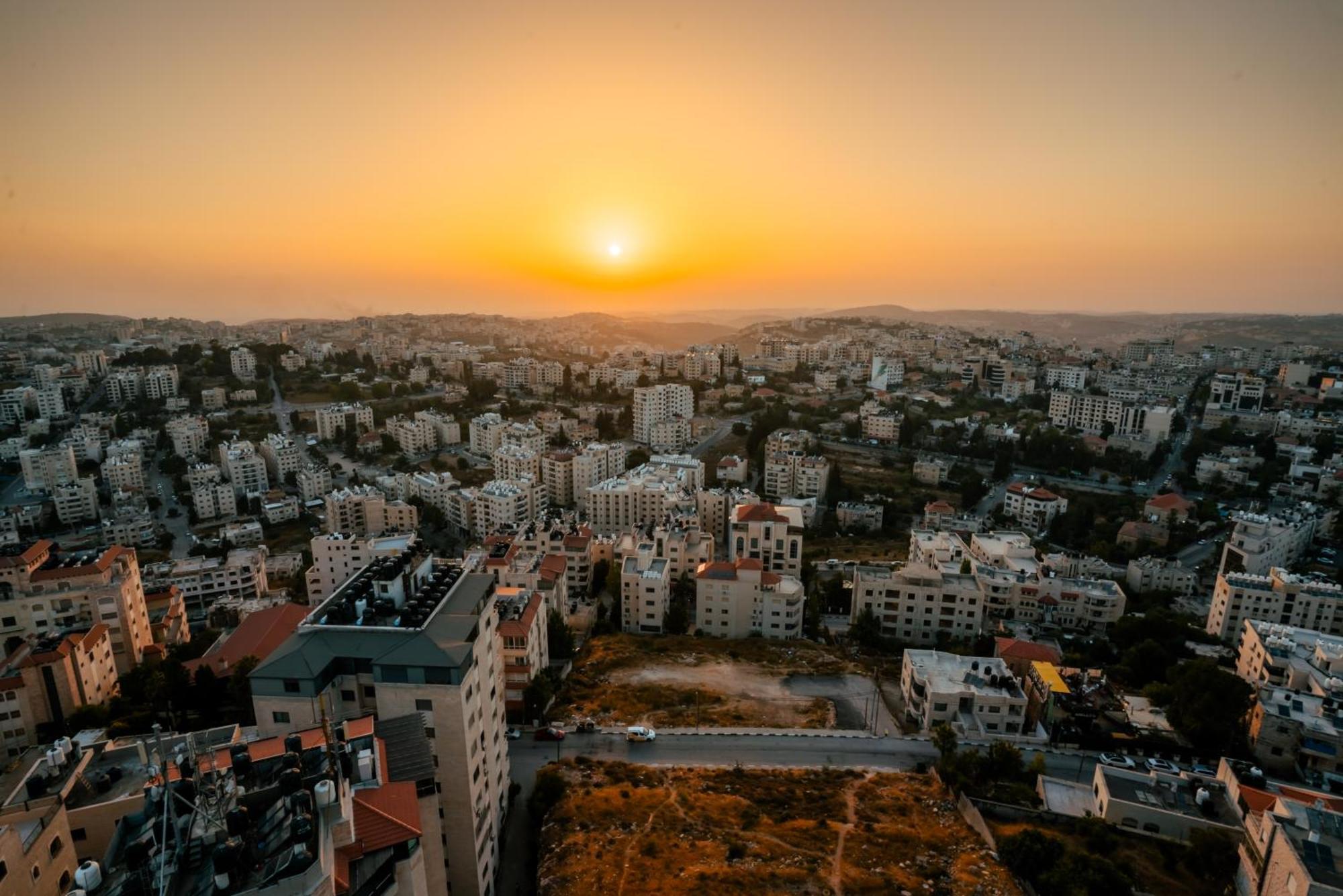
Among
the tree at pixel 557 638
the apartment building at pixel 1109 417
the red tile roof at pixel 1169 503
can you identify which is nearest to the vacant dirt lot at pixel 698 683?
the tree at pixel 557 638

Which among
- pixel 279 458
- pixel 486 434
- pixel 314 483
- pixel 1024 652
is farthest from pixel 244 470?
pixel 1024 652

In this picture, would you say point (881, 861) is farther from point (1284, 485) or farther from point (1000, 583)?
point (1284, 485)

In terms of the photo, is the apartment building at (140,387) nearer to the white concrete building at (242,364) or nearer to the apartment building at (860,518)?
the white concrete building at (242,364)

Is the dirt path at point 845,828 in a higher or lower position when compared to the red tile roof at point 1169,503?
higher

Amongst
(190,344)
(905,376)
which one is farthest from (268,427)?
(905,376)

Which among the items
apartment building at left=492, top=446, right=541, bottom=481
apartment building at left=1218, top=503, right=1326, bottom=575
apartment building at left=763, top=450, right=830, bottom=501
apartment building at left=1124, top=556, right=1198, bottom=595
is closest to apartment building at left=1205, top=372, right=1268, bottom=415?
apartment building at left=1218, top=503, right=1326, bottom=575

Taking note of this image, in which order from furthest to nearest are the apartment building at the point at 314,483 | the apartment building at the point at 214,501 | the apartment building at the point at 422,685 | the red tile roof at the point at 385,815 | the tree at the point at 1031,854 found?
1. the apartment building at the point at 314,483
2. the apartment building at the point at 214,501
3. the tree at the point at 1031,854
4. the apartment building at the point at 422,685
5. the red tile roof at the point at 385,815

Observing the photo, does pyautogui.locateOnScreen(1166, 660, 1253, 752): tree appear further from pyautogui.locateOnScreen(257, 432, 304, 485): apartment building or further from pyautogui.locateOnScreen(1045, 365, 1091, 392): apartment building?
pyautogui.locateOnScreen(1045, 365, 1091, 392): apartment building
